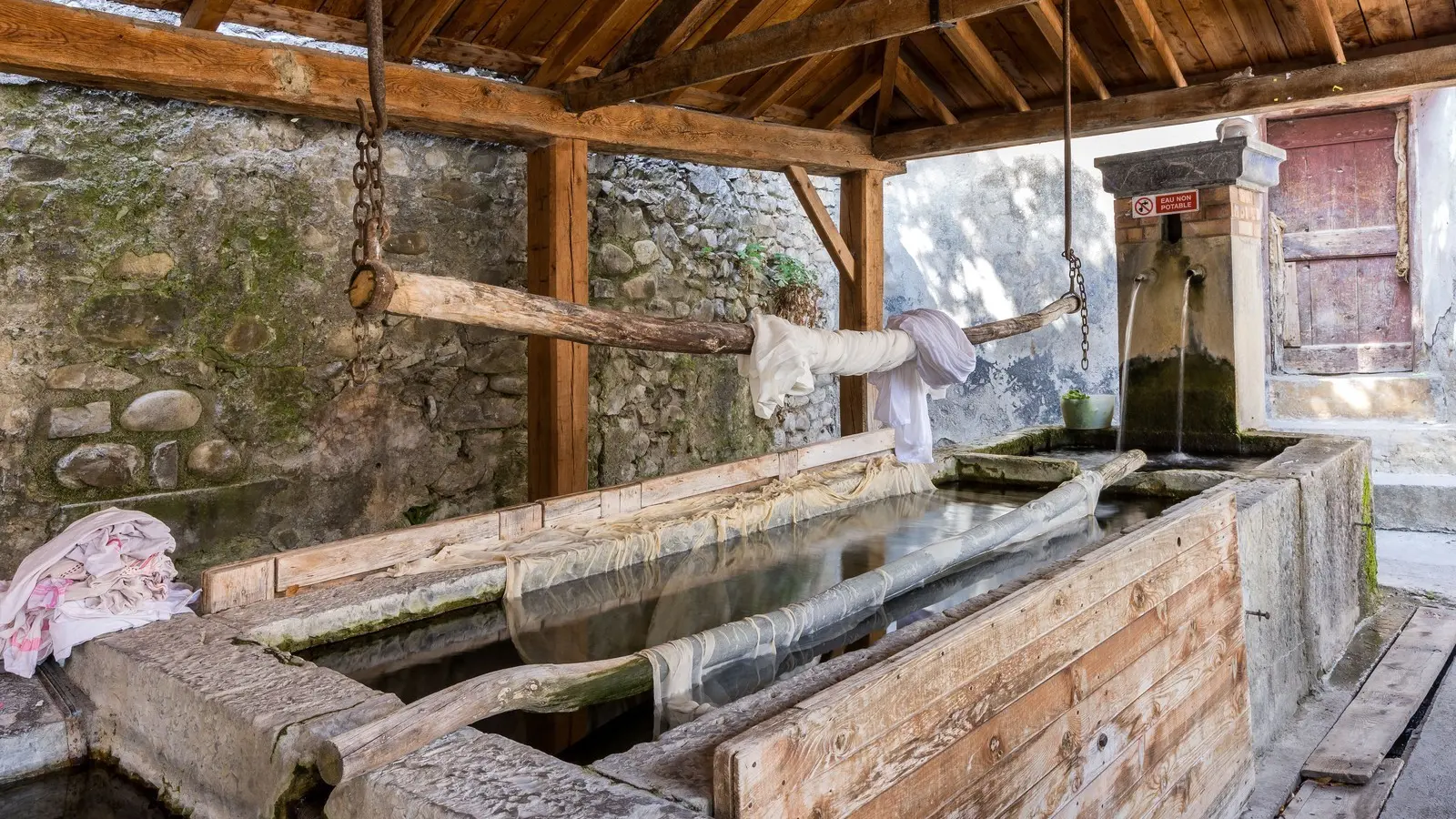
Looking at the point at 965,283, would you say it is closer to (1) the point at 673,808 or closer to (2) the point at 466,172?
(2) the point at 466,172

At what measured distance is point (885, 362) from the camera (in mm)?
3340

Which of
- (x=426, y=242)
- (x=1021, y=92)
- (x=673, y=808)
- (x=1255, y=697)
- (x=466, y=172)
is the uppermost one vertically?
(x=1021, y=92)

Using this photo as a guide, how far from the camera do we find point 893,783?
1.61 meters

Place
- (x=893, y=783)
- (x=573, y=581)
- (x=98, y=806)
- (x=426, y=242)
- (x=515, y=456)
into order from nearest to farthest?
(x=893, y=783)
(x=98, y=806)
(x=573, y=581)
(x=426, y=242)
(x=515, y=456)

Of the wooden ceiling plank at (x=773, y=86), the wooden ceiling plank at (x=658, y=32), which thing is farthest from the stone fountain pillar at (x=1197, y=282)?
the wooden ceiling plank at (x=658, y=32)

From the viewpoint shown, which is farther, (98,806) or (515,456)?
(515,456)

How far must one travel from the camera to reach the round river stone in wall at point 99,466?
3629 millimetres

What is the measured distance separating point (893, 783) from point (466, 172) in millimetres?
3884

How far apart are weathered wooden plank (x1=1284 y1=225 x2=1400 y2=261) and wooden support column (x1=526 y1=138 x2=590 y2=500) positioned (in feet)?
18.0

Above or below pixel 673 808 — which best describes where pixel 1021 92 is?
above

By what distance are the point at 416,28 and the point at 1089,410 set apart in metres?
3.60

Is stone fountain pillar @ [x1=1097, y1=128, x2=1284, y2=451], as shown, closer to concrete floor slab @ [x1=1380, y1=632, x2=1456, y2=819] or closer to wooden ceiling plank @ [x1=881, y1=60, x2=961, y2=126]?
wooden ceiling plank @ [x1=881, y1=60, x2=961, y2=126]

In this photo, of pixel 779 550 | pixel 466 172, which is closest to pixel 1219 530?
pixel 779 550

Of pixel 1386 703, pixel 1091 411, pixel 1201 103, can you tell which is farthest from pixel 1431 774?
pixel 1201 103
